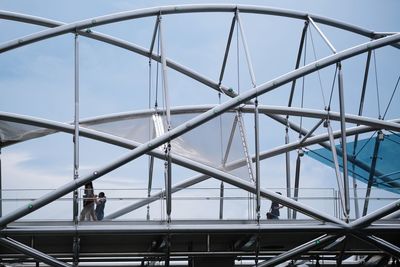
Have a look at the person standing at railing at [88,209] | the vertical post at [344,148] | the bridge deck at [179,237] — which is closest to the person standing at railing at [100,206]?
the person standing at railing at [88,209]

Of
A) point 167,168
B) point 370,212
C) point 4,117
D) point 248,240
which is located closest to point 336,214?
point 370,212

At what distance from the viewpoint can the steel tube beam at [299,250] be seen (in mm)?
30594

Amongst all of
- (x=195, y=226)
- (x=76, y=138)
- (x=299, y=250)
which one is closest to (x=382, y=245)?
(x=299, y=250)

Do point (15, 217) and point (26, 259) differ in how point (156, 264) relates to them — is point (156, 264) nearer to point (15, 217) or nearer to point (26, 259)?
point (26, 259)

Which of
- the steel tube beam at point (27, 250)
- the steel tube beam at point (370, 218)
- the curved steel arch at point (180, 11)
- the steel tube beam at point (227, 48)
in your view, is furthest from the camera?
the steel tube beam at point (227, 48)

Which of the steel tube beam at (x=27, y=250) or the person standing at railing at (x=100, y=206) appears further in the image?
the person standing at railing at (x=100, y=206)

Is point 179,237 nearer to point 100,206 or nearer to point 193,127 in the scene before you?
point 100,206

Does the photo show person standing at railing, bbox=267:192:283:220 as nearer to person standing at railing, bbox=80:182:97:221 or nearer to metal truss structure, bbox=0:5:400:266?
metal truss structure, bbox=0:5:400:266

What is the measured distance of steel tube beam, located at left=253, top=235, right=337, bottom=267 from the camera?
3059 centimetres

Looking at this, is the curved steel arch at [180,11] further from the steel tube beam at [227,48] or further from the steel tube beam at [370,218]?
the steel tube beam at [370,218]

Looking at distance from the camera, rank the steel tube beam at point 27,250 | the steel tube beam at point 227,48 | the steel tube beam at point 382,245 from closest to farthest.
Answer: the steel tube beam at point 27,250 → the steel tube beam at point 382,245 → the steel tube beam at point 227,48

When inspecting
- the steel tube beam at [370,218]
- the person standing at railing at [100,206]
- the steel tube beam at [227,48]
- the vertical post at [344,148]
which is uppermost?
the steel tube beam at [227,48]

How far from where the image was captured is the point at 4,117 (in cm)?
3556

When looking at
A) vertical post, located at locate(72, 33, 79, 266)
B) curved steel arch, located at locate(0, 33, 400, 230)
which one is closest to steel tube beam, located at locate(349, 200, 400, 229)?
curved steel arch, located at locate(0, 33, 400, 230)
